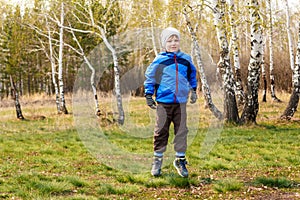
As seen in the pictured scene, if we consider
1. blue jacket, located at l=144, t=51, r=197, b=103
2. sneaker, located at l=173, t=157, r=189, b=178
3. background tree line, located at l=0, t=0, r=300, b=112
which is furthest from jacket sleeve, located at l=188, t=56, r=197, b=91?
background tree line, located at l=0, t=0, r=300, b=112

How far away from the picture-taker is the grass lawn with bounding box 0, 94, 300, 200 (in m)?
5.61

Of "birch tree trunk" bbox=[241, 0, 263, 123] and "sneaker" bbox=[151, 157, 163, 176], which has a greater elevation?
"birch tree trunk" bbox=[241, 0, 263, 123]

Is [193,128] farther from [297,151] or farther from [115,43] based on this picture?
[115,43]

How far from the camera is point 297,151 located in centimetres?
933

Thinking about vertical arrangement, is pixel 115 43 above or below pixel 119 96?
above

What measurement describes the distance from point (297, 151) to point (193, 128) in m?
2.48

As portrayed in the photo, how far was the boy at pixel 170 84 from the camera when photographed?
5.96m

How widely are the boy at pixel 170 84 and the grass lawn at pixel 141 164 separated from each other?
77cm

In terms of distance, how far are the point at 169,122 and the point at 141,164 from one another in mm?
1650

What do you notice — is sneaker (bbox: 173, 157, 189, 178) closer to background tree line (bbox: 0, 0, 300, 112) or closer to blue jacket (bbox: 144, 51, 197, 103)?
blue jacket (bbox: 144, 51, 197, 103)

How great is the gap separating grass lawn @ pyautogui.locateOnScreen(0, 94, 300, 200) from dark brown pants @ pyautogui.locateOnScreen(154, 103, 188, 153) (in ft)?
→ 1.63

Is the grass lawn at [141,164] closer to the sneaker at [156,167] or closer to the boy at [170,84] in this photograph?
the sneaker at [156,167]

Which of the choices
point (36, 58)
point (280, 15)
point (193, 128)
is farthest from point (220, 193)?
point (36, 58)

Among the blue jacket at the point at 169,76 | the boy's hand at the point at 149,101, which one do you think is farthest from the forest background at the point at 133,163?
the blue jacket at the point at 169,76
